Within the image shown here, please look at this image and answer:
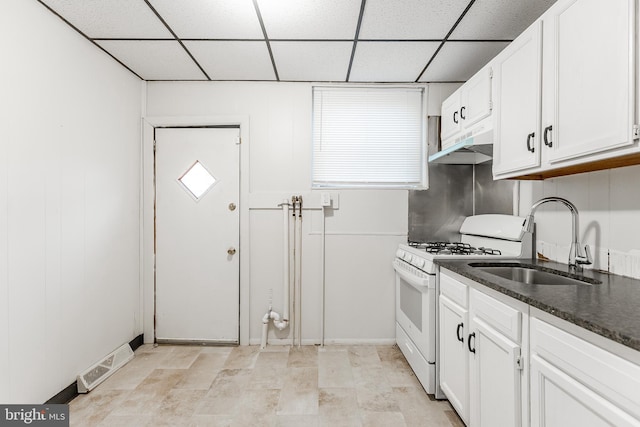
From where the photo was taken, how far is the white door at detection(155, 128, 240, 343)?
9.94ft

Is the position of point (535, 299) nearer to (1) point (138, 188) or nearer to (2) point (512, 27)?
(2) point (512, 27)

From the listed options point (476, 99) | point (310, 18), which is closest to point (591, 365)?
point (476, 99)

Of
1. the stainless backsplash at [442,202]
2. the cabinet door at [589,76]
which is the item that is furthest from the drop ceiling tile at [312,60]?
the cabinet door at [589,76]

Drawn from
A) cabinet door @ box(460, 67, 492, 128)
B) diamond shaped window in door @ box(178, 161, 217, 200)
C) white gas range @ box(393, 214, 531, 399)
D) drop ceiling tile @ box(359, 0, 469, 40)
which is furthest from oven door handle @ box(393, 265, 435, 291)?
diamond shaped window in door @ box(178, 161, 217, 200)

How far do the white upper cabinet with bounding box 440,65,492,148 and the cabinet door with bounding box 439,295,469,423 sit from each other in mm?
1230

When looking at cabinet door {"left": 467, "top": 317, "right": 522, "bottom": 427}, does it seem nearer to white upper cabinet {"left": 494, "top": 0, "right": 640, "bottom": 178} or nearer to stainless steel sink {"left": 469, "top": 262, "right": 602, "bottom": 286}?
stainless steel sink {"left": 469, "top": 262, "right": 602, "bottom": 286}

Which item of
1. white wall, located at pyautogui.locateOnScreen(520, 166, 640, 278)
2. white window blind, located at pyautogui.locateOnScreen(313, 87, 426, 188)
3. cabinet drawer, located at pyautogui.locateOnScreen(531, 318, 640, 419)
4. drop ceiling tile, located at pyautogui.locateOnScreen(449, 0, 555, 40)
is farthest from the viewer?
white window blind, located at pyautogui.locateOnScreen(313, 87, 426, 188)

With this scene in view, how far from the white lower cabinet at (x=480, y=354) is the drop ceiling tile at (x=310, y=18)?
5.59 feet

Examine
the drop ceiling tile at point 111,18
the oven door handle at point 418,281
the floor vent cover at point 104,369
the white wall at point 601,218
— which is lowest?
the floor vent cover at point 104,369

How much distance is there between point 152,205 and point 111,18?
1.53m

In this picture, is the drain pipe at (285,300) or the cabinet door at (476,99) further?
the drain pipe at (285,300)

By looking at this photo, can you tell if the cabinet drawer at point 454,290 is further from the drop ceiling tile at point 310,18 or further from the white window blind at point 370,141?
the drop ceiling tile at point 310,18

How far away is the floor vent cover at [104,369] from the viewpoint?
87.6 inches

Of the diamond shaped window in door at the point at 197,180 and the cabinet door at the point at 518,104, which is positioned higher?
the cabinet door at the point at 518,104
